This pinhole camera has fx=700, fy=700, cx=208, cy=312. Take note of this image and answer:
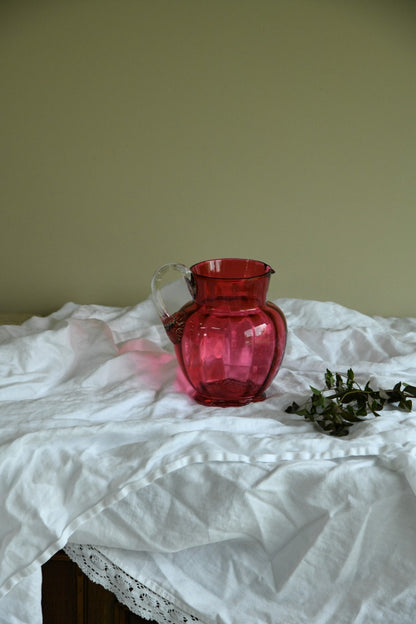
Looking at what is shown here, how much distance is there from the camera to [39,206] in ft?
5.49

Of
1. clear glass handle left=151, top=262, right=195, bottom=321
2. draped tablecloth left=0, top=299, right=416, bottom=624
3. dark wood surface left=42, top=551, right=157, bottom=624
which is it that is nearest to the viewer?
draped tablecloth left=0, top=299, right=416, bottom=624

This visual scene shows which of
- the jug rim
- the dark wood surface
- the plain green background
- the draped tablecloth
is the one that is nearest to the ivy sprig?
the draped tablecloth

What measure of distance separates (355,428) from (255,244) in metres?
0.82

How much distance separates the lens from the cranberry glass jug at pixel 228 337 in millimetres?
960

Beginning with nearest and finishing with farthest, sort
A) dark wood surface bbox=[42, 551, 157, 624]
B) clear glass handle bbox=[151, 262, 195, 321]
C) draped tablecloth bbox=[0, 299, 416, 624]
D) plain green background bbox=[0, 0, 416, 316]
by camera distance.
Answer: draped tablecloth bbox=[0, 299, 416, 624]
dark wood surface bbox=[42, 551, 157, 624]
clear glass handle bbox=[151, 262, 195, 321]
plain green background bbox=[0, 0, 416, 316]

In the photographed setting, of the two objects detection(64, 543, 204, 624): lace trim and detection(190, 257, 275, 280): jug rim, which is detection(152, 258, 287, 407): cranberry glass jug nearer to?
detection(190, 257, 275, 280): jug rim

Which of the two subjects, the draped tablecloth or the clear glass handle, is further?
the clear glass handle

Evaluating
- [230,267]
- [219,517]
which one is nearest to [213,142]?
[230,267]

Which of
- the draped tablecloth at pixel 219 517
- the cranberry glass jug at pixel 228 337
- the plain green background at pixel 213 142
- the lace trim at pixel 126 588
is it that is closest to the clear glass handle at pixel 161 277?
the cranberry glass jug at pixel 228 337

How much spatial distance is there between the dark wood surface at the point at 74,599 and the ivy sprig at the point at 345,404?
13.0 inches

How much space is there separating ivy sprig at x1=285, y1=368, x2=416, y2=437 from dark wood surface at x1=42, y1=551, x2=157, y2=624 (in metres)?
0.33

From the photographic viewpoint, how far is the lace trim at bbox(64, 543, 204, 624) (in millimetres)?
789

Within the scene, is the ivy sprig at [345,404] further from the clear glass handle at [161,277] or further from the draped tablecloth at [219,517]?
the clear glass handle at [161,277]

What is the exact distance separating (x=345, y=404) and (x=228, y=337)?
0.19m
